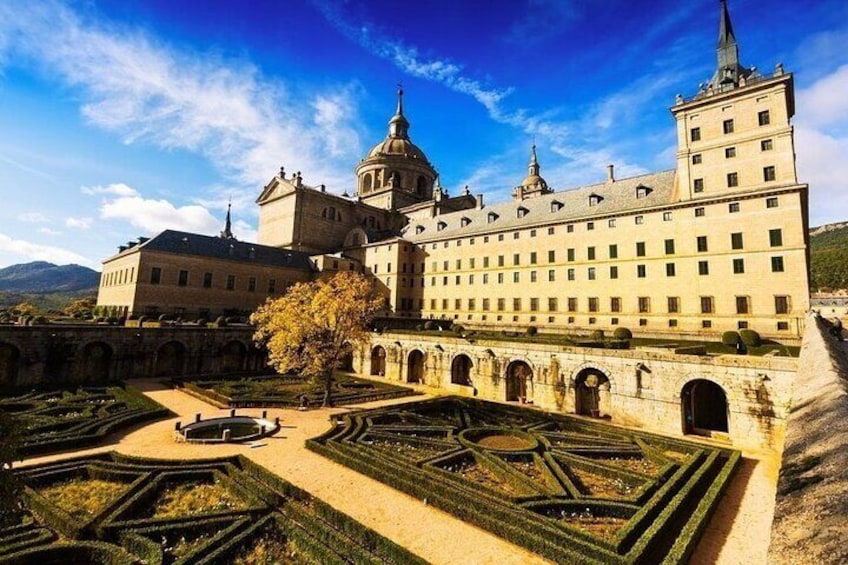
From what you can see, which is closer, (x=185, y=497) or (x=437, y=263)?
(x=185, y=497)

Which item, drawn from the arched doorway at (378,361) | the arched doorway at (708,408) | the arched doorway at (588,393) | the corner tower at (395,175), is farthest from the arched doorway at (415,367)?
the corner tower at (395,175)

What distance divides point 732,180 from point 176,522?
4723 cm

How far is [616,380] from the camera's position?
2764 centimetres

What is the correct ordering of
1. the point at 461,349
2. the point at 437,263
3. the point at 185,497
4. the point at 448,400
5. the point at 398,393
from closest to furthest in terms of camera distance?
1. the point at 185,497
2. the point at 448,400
3. the point at 398,393
4. the point at 461,349
5. the point at 437,263

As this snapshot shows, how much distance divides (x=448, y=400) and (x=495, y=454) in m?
11.6

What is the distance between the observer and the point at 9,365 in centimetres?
3169

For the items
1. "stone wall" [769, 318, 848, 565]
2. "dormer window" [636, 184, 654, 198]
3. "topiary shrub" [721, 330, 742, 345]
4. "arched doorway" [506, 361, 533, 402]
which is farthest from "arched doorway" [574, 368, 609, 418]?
"stone wall" [769, 318, 848, 565]

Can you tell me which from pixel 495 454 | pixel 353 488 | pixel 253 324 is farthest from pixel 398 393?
pixel 253 324

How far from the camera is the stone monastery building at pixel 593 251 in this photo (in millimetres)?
36000

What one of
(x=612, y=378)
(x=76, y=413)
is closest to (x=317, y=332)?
(x=76, y=413)

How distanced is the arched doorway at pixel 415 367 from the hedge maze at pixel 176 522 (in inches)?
936

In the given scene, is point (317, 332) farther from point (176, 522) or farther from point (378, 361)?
point (176, 522)

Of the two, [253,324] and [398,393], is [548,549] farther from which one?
[253,324]

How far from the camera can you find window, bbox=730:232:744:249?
121 ft
